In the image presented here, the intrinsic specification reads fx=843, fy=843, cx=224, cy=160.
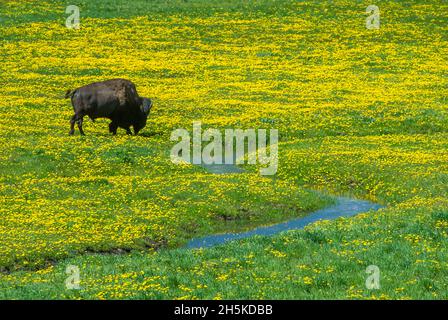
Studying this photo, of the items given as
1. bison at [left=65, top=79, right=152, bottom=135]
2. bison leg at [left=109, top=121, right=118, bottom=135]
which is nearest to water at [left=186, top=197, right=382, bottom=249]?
bison at [left=65, top=79, right=152, bottom=135]

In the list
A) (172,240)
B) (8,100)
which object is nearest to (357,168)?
(172,240)

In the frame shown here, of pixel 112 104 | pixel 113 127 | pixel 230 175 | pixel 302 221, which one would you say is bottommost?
pixel 302 221

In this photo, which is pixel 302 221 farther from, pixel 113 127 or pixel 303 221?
pixel 113 127

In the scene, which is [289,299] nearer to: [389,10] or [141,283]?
[141,283]

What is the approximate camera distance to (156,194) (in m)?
30.6

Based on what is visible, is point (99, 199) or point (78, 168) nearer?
point (99, 199)

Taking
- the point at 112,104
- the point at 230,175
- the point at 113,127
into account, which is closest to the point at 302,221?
the point at 230,175

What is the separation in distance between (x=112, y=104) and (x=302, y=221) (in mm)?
14838

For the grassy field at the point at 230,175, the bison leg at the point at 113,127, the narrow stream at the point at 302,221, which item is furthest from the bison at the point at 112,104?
the narrow stream at the point at 302,221

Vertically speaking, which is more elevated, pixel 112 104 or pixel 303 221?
pixel 112 104

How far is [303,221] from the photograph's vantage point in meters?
30.0

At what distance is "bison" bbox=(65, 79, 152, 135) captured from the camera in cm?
4081

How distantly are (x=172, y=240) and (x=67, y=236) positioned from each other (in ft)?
11.1

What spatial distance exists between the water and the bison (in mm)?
13461
